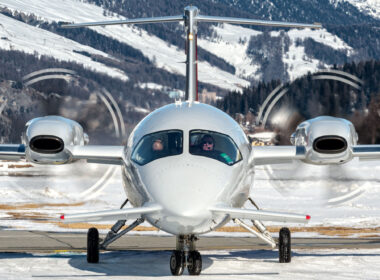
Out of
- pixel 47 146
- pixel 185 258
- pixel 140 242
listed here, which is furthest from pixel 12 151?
pixel 185 258

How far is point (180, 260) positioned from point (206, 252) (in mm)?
6672

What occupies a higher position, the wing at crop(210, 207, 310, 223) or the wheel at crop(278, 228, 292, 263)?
the wing at crop(210, 207, 310, 223)

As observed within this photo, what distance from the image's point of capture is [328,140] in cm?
1892

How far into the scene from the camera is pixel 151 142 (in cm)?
1582

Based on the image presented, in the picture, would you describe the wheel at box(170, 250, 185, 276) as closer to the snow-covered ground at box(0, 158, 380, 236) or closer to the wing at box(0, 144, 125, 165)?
the wing at box(0, 144, 125, 165)

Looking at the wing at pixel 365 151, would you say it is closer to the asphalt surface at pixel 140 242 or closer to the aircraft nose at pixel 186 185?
the asphalt surface at pixel 140 242

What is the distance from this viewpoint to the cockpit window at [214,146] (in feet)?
50.3

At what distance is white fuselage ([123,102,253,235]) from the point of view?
13.9 meters

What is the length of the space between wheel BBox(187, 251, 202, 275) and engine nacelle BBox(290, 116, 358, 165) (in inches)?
A: 196

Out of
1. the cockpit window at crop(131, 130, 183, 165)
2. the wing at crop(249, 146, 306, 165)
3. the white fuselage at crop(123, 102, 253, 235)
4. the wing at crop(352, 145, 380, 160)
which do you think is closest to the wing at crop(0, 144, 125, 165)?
the white fuselage at crop(123, 102, 253, 235)

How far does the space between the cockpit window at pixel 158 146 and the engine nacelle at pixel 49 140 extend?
3.28m

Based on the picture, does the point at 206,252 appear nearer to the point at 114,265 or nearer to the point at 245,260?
the point at 245,260

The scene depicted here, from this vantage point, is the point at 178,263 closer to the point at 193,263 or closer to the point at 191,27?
the point at 193,263

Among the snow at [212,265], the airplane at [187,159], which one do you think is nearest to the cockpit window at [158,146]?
the airplane at [187,159]
